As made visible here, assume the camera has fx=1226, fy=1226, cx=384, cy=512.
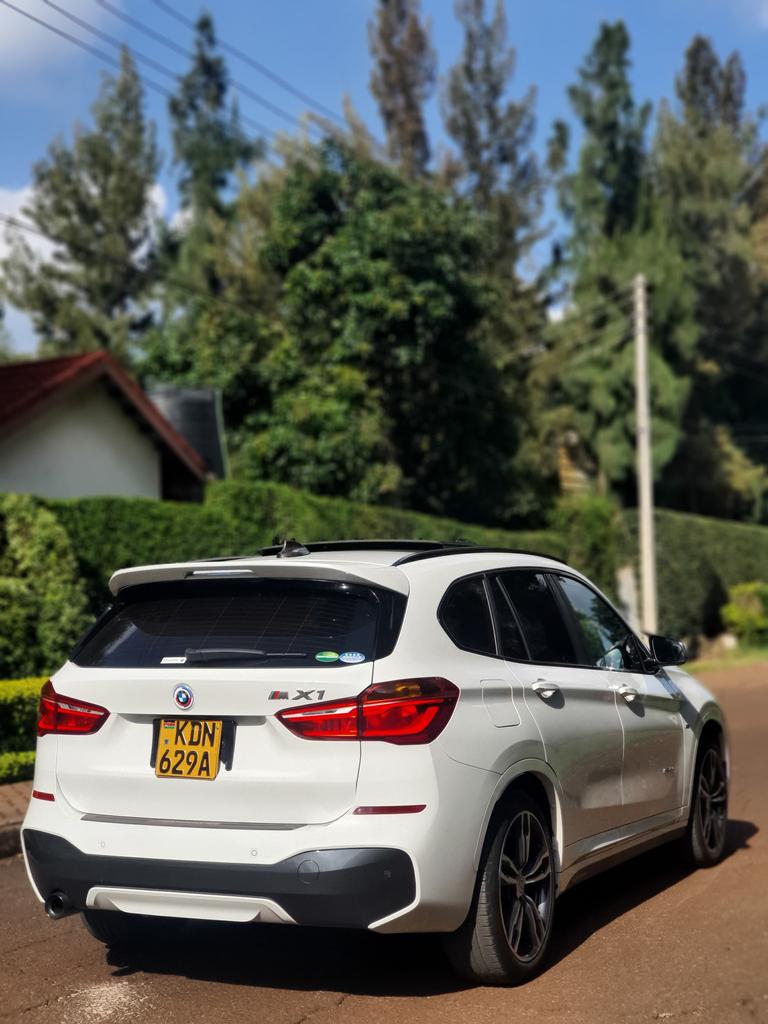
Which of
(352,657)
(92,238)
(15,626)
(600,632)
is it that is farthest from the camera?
(92,238)

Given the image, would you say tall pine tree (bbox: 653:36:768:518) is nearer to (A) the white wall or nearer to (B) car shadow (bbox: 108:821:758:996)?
(A) the white wall

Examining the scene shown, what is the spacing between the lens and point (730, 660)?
2588 centimetres

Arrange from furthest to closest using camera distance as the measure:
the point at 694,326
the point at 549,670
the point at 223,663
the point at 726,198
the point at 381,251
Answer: the point at 726,198 → the point at 694,326 → the point at 381,251 → the point at 549,670 → the point at 223,663

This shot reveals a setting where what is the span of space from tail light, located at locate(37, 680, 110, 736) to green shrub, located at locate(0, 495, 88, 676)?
26.4ft

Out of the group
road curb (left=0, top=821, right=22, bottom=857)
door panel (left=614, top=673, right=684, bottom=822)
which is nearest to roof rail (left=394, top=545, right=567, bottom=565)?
door panel (left=614, top=673, right=684, bottom=822)

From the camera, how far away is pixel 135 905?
175 inches

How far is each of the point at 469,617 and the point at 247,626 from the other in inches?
35.5

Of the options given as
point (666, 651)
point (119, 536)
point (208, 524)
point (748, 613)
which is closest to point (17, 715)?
point (119, 536)

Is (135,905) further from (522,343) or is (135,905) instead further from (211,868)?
(522,343)

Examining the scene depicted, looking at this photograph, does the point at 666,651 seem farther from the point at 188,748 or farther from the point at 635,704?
the point at 188,748

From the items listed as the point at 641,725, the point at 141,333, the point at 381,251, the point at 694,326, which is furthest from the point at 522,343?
the point at 641,725

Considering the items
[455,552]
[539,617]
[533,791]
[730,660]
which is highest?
[455,552]

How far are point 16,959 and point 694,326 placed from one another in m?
30.4

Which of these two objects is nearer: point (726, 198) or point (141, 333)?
point (726, 198)
